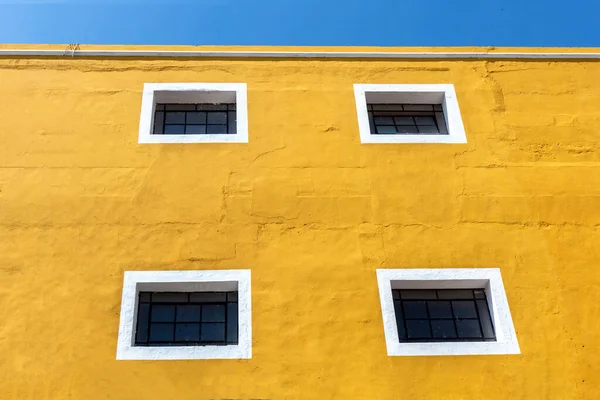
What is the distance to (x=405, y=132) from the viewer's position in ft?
33.6

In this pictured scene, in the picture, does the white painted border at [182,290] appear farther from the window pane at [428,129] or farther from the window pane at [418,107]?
the window pane at [418,107]

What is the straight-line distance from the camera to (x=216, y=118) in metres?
10.2

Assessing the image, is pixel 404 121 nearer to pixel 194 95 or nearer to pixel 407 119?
pixel 407 119

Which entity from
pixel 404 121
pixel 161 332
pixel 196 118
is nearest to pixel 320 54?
pixel 404 121

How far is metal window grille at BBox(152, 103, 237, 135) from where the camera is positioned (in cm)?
1001

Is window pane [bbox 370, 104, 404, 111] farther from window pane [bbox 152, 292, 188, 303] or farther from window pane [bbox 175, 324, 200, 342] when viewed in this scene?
window pane [bbox 175, 324, 200, 342]

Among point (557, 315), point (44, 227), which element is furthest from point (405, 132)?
point (44, 227)

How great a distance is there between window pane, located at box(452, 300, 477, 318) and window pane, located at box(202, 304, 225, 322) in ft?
8.81

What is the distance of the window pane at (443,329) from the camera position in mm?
8273

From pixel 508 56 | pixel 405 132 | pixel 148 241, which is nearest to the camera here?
pixel 148 241

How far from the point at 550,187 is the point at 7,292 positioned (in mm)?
6742

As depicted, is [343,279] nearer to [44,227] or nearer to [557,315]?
[557,315]

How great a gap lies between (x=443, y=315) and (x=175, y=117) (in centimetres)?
456

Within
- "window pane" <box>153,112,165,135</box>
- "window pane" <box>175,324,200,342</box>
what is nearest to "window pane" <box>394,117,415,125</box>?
"window pane" <box>153,112,165,135</box>
